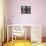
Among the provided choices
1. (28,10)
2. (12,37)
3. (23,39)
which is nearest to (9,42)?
(12,37)

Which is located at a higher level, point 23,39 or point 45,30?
point 45,30

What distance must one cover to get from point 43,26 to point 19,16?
0.39 metres

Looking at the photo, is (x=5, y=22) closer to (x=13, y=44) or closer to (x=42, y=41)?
(x=13, y=44)

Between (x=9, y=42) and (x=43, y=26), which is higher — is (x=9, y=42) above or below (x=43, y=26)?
below

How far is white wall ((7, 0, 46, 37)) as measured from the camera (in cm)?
197

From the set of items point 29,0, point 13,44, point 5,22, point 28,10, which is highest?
point 29,0

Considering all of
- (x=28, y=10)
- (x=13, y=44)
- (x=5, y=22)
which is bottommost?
(x=13, y=44)

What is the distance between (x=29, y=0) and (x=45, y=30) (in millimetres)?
505

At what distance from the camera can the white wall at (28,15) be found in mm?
1968

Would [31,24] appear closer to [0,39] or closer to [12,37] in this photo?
[12,37]

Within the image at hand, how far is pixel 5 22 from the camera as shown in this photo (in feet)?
6.46

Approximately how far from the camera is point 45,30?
199cm

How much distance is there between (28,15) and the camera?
1.98 m

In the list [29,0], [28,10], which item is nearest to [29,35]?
[28,10]
